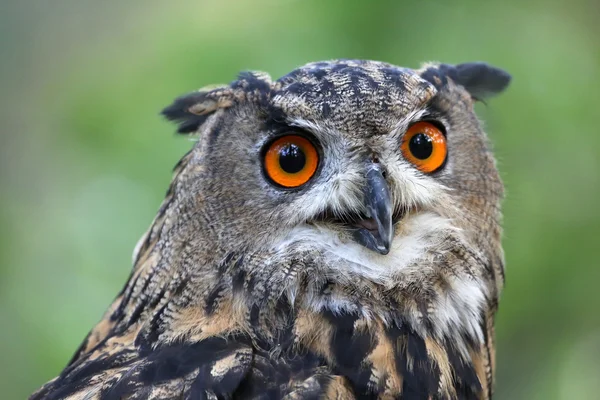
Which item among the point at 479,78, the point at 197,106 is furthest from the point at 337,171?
the point at 479,78

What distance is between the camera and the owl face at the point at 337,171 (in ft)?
5.91

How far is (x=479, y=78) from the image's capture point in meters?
2.32

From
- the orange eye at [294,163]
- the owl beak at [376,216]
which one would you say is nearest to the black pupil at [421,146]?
the owl beak at [376,216]

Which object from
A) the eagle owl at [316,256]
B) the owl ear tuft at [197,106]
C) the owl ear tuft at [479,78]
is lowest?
the eagle owl at [316,256]

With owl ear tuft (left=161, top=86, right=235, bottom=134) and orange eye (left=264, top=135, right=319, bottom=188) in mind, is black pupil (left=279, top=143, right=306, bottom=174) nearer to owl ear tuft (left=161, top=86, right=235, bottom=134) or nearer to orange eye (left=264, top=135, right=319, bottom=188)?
orange eye (left=264, top=135, right=319, bottom=188)

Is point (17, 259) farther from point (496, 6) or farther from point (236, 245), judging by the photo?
point (496, 6)

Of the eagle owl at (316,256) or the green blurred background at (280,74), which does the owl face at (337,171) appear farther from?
the green blurred background at (280,74)

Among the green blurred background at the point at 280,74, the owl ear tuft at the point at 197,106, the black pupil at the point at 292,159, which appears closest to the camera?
the black pupil at the point at 292,159

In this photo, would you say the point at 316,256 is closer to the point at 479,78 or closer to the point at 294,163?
the point at 294,163

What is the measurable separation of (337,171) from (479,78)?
75cm

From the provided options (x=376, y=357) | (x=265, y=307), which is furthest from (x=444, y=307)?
(x=265, y=307)

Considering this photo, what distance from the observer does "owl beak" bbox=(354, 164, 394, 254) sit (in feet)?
5.71

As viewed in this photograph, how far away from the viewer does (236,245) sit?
6.09 feet

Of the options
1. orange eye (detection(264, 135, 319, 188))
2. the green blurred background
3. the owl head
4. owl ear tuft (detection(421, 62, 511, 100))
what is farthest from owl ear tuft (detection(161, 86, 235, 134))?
the green blurred background
